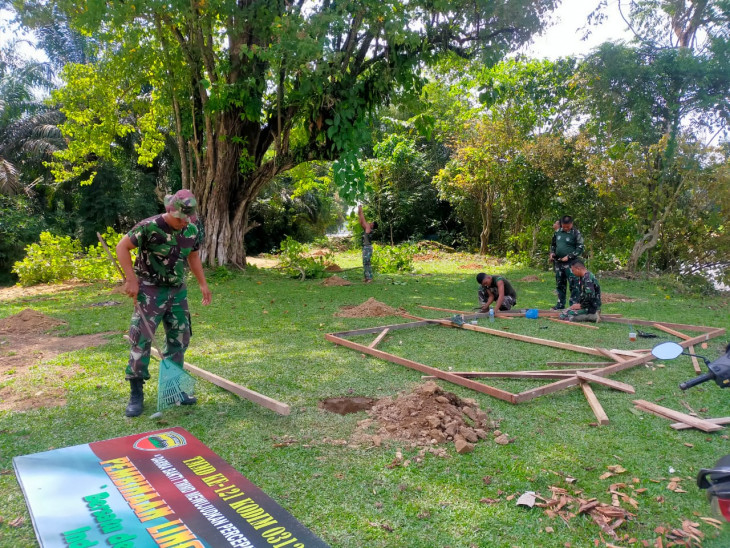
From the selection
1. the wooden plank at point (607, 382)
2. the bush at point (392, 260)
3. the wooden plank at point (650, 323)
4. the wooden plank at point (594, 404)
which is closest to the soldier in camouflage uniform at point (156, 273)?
the wooden plank at point (594, 404)

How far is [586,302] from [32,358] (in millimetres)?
8055

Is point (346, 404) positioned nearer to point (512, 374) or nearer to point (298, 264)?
point (512, 374)

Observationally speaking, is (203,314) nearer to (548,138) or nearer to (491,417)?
(491,417)

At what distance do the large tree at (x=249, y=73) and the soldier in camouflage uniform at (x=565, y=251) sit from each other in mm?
4121

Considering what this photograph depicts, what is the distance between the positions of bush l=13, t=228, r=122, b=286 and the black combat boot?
10289 mm

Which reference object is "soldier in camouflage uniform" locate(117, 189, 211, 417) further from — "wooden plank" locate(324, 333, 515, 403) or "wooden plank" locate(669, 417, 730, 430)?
"wooden plank" locate(669, 417, 730, 430)

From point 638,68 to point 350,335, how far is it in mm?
10109

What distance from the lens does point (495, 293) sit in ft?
30.7

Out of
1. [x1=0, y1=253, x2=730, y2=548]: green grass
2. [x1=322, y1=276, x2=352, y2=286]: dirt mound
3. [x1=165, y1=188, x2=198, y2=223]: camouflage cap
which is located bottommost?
[x1=0, y1=253, x2=730, y2=548]: green grass

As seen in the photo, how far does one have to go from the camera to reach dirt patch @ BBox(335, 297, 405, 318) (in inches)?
354

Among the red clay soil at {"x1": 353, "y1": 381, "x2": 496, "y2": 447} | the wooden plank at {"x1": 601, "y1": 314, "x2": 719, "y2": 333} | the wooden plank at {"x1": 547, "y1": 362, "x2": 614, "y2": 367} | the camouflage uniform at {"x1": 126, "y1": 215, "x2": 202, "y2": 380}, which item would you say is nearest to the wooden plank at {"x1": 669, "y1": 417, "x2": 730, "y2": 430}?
the red clay soil at {"x1": 353, "y1": 381, "x2": 496, "y2": 447}

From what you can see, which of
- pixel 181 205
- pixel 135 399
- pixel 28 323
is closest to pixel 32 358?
pixel 28 323

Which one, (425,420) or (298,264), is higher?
(298,264)

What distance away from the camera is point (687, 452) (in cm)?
367
